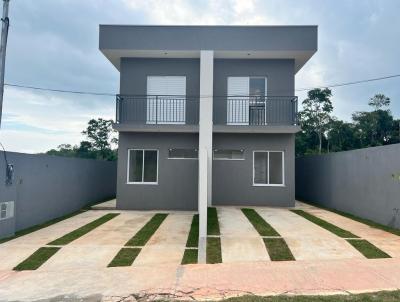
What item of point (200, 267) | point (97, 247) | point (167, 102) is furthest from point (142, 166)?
point (200, 267)

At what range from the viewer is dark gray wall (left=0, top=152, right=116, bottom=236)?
9461mm

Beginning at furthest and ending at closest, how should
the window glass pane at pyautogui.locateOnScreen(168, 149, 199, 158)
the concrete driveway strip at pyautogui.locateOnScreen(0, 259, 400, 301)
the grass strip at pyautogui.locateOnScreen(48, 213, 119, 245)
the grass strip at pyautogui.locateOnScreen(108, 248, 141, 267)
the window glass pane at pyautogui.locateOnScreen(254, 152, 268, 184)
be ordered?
the window glass pane at pyautogui.locateOnScreen(254, 152, 268, 184)
the window glass pane at pyautogui.locateOnScreen(168, 149, 199, 158)
the grass strip at pyautogui.locateOnScreen(48, 213, 119, 245)
the grass strip at pyautogui.locateOnScreen(108, 248, 141, 267)
the concrete driveway strip at pyautogui.locateOnScreen(0, 259, 400, 301)

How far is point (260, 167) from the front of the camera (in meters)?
14.4

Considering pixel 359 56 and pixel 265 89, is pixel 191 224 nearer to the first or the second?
pixel 265 89

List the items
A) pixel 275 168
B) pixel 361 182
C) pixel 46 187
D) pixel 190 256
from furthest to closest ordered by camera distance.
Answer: pixel 275 168
pixel 361 182
pixel 46 187
pixel 190 256

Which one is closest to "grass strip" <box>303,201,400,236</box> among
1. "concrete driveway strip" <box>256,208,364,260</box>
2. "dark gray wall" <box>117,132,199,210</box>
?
"concrete driveway strip" <box>256,208,364,260</box>

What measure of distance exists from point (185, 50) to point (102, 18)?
4207 millimetres

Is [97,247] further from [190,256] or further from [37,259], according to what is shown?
[190,256]

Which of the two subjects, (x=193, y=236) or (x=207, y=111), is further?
(x=207, y=111)

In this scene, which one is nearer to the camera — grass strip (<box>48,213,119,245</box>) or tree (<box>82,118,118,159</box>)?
grass strip (<box>48,213,119,245</box>)

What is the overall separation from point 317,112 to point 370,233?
22085 mm

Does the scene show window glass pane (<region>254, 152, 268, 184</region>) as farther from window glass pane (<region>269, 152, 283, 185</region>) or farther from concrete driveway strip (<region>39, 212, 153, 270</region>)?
concrete driveway strip (<region>39, 212, 153, 270</region>)

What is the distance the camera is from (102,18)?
1455 cm

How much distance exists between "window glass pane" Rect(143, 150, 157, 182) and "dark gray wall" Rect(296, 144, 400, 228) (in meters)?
7.84
